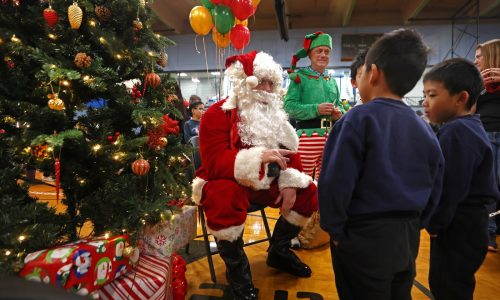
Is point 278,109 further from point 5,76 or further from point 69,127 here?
point 5,76

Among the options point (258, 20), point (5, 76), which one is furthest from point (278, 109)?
point (258, 20)

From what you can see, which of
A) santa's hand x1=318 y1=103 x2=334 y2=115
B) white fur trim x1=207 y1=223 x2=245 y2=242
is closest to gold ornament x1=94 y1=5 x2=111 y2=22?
white fur trim x1=207 y1=223 x2=245 y2=242

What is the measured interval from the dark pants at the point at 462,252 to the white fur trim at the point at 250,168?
0.93 meters

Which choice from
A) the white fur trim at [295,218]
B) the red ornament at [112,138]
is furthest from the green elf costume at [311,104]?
the red ornament at [112,138]

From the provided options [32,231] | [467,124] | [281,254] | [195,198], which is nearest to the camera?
[32,231]

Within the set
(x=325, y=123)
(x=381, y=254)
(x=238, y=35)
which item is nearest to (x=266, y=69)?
(x=325, y=123)

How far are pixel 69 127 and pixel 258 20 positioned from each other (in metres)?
8.33

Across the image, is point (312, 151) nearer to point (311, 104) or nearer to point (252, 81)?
point (311, 104)

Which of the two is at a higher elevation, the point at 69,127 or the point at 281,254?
the point at 69,127

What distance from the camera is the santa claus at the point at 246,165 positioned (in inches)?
66.9

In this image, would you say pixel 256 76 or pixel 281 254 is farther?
pixel 281 254

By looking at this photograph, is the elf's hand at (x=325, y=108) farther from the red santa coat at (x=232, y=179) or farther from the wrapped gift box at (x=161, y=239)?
the wrapped gift box at (x=161, y=239)

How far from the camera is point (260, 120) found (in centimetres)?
187

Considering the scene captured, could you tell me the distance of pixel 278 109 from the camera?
1998 mm
